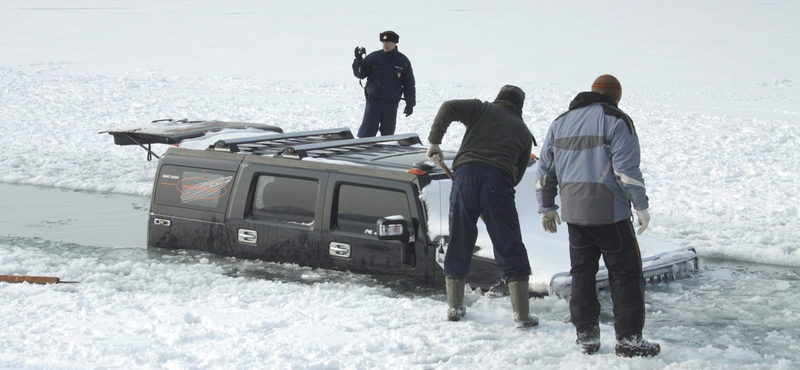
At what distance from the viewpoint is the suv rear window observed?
7.97m

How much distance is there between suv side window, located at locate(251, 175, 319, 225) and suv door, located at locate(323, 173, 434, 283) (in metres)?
0.21

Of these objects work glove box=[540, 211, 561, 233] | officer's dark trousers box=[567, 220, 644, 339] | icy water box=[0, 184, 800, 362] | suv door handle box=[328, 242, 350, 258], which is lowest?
icy water box=[0, 184, 800, 362]

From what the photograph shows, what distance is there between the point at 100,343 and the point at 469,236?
2.35 meters

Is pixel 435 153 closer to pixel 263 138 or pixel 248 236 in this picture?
pixel 248 236

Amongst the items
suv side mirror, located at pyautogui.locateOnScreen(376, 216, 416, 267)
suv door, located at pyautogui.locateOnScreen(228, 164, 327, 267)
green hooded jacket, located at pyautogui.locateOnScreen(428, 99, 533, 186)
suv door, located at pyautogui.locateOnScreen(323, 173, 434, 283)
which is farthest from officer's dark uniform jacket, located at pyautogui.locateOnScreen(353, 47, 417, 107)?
green hooded jacket, located at pyautogui.locateOnScreen(428, 99, 533, 186)

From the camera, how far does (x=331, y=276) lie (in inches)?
293

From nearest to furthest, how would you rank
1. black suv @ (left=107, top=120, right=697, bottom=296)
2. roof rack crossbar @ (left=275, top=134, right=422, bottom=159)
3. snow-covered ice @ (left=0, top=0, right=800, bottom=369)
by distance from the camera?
1. snow-covered ice @ (left=0, top=0, right=800, bottom=369)
2. black suv @ (left=107, top=120, right=697, bottom=296)
3. roof rack crossbar @ (left=275, top=134, right=422, bottom=159)

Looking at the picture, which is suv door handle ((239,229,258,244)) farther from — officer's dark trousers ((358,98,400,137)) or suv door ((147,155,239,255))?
officer's dark trousers ((358,98,400,137))

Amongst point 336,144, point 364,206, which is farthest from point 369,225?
point 336,144

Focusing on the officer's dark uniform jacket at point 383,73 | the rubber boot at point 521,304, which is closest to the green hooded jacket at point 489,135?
the rubber boot at point 521,304

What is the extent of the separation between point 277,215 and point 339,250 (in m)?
0.70

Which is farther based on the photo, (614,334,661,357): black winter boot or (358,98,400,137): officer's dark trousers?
(358,98,400,137): officer's dark trousers

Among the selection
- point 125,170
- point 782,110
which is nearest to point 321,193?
point 125,170

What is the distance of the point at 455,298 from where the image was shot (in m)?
6.16
